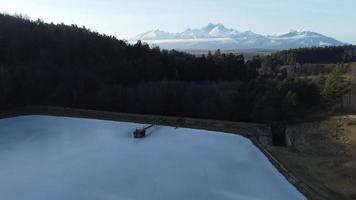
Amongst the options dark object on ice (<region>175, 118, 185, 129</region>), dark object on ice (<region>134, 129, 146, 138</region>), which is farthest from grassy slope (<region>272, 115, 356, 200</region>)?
dark object on ice (<region>134, 129, 146, 138</region>)

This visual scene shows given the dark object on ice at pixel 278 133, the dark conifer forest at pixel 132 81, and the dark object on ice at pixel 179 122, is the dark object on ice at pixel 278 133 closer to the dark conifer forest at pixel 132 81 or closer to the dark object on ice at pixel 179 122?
the dark conifer forest at pixel 132 81

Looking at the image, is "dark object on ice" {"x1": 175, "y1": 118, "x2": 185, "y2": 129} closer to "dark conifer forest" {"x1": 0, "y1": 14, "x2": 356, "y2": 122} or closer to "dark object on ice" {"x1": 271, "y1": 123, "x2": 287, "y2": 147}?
"dark conifer forest" {"x1": 0, "y1": 14, "x2": 356, "y2": 122}

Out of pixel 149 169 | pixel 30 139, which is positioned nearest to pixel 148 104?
pixel 30 139

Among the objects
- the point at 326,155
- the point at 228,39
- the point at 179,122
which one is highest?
the point at 228,39

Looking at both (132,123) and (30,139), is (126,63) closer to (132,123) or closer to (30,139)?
(132,123)

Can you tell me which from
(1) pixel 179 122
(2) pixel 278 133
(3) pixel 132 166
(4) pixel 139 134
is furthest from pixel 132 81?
(3) pixel 132 166

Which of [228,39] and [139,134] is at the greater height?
[228,39]

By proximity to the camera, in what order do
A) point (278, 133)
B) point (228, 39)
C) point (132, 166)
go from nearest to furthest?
point (132, 166), point (278, 133), point (228, 39)

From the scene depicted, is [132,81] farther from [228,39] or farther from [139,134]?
[228,39]
